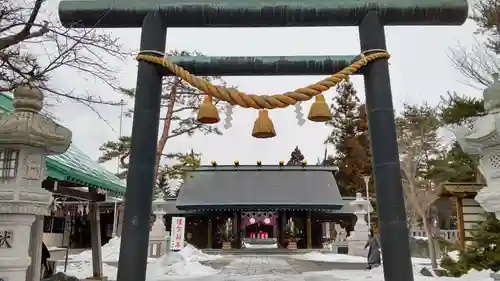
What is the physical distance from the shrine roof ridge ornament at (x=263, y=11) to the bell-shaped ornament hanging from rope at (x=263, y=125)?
1.08 m

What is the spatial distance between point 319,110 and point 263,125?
64 centimetres

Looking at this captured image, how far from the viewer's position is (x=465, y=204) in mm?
12617

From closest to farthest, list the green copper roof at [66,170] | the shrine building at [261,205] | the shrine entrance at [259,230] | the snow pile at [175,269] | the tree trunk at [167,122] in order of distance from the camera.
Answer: the green copper roof at [66,170]
the snow pile at [175,269]
the tree trunk at [167,122]
the shrine building at [261,205]
the shrine entrance at [259,230]

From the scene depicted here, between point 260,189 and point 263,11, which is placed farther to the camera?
point 260,189

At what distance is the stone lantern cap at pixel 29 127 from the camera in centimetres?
364

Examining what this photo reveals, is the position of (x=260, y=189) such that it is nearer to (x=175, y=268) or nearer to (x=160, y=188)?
(x=175, y=268)

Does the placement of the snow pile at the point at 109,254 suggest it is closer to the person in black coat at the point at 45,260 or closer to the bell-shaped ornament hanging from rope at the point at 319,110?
the person in black coat at the point at 45,260

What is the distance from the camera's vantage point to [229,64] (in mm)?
4582

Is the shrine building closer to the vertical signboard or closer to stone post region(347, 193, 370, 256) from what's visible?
stone post region(347, 193, 370, 256)

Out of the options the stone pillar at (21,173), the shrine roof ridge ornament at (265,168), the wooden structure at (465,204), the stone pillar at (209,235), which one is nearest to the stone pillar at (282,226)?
the shrine roof ridge ornament at (265,168)

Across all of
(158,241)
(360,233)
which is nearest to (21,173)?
(158,241)

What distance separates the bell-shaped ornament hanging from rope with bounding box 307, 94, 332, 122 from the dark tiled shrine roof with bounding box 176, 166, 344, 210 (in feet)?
69.1

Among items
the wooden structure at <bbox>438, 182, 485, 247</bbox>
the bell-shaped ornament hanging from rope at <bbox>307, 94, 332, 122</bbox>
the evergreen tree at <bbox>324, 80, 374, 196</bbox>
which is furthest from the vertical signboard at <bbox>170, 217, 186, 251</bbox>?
the evergreen tree at <bbox>324, 80, 374, 196</bbox>

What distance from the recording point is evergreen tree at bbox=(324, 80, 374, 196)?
112 ft
